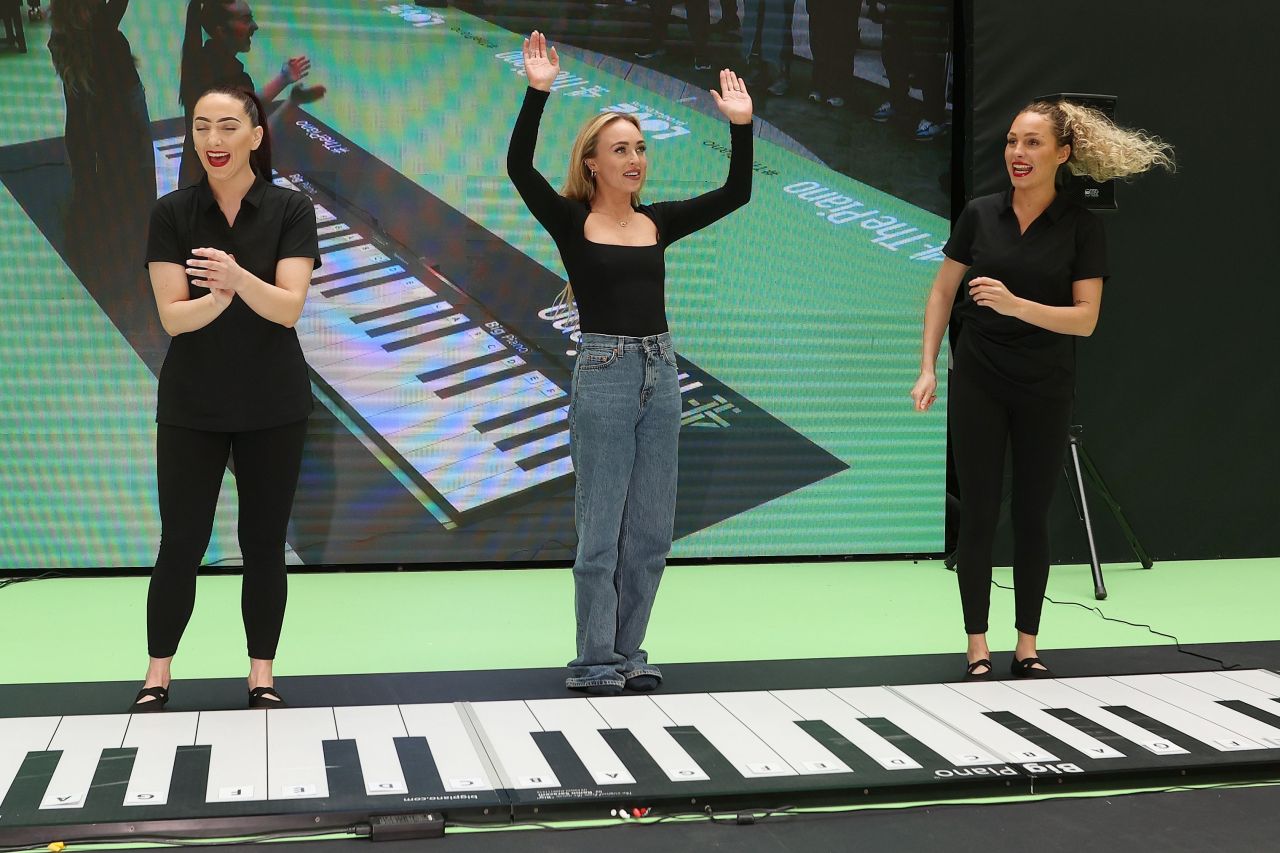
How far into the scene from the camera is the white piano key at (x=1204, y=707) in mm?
3047

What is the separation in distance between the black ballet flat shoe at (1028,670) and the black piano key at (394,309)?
2761mm

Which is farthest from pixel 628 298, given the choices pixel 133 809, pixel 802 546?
pixel 802 546

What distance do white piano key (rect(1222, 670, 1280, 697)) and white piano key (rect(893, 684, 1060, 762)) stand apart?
2.73 ft

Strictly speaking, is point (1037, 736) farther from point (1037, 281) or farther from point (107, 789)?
point (107, 789)

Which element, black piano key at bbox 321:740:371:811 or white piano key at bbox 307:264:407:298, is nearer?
black piano key at bbox 321:740:371:811

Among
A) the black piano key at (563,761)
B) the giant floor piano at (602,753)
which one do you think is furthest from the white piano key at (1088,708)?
the black piano key at (563,761)

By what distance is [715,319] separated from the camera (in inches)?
215

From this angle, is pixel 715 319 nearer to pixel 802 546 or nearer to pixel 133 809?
pixel 802 546

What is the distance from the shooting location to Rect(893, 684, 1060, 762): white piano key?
2.90m

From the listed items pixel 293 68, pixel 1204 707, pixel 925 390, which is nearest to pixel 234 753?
pixel 925 390

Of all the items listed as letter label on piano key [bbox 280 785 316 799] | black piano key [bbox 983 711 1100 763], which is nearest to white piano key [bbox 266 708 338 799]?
letter label on piano key [bbox 280 785 316 799]

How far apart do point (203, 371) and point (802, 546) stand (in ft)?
10.2

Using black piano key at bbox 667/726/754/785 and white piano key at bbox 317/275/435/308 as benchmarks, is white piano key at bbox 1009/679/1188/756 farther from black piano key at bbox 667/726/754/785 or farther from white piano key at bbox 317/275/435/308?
white piano key at bbox 317/275/435/308

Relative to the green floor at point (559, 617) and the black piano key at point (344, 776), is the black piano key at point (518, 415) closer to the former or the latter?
the green floor at point (559, 617)
